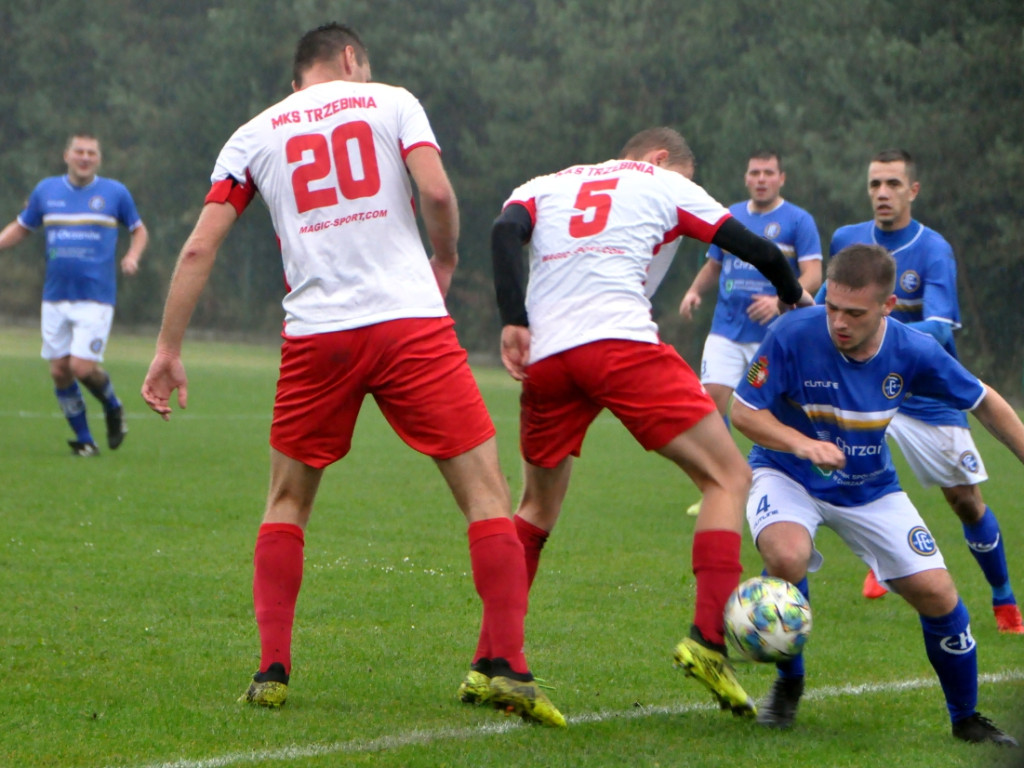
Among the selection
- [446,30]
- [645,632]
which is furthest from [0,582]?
[446,30]

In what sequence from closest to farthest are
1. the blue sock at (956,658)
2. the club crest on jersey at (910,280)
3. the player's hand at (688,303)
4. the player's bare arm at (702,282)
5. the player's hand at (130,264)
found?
the blue sock at (956,658) < the club crest on jersey at (910,280) < the player's hand at (688,303) < the player's bare arm at (702,282) < the player's hand at (130,264)

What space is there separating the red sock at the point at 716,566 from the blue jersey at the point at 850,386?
39 centimetres

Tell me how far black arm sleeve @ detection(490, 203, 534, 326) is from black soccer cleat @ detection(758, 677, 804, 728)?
1405mm

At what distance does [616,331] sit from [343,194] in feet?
3.13

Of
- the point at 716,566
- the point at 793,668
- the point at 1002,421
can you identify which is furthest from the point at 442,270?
the point at 1002,421

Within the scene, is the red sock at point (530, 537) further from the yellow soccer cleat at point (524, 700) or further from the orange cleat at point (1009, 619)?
the orange cleat at point (1009, 619)

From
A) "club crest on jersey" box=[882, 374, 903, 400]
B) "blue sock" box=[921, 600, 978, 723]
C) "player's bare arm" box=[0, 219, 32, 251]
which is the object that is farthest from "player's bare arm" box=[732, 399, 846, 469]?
"player's bare arm" box=[0, 219, 32, 251]

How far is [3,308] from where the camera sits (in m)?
42.7

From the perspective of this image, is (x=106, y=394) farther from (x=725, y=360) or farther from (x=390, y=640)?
(x=390, y=640)

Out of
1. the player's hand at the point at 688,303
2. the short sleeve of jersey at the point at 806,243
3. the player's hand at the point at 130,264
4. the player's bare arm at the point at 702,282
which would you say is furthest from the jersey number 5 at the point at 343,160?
the player's hand at the point at 130,264

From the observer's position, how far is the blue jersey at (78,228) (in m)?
11.5

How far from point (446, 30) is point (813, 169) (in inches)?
624

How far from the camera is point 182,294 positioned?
174 inches

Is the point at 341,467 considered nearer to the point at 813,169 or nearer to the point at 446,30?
the point at 813,169
